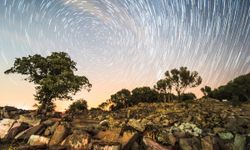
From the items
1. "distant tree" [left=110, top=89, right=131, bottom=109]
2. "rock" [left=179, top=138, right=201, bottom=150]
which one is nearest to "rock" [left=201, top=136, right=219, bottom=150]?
"rock" [left=179, top=138, right=201, bottom=150]

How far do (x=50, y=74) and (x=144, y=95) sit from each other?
48750mm

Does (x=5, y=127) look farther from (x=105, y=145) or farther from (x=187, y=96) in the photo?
(x=187, y=96)

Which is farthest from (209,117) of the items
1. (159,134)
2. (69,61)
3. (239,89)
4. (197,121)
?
(239,89)

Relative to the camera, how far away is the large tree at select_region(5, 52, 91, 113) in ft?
126

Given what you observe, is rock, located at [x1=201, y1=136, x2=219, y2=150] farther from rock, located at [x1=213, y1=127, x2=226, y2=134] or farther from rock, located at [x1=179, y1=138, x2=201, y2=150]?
rock, located at [x1=213, y1=127, x2=226, y2=134]

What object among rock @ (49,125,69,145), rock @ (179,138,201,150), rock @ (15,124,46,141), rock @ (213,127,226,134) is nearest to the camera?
rock @ (49,125,69,145)

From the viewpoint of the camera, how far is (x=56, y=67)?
39656 millimetres

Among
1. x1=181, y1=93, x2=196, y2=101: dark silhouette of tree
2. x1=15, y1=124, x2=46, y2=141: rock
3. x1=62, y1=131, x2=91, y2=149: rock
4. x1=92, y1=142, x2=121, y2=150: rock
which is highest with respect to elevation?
x1=181, y1=93, x2=196, y2=101: dark silhouette of tree

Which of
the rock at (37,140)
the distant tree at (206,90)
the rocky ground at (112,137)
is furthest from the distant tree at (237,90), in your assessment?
the rock at (37,140)

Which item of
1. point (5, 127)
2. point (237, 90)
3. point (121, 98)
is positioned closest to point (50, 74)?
point (5, 127)

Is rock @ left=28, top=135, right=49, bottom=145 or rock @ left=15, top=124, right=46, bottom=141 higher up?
rock @ left=15, top=124, right=46, bottom=141

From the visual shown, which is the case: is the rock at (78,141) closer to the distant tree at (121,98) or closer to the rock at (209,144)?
the rock at (209,144)

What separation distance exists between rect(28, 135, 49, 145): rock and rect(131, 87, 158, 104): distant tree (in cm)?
6348

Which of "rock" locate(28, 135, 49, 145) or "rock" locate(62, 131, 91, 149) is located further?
"rock" locate(28, 135, 49, 145)
